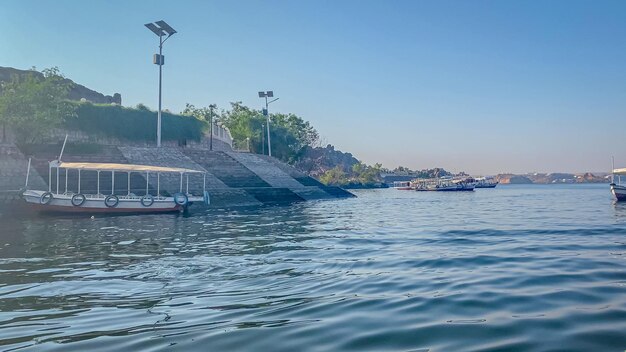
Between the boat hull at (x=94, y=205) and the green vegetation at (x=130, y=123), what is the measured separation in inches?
778

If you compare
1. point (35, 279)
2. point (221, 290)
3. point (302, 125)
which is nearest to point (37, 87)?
point (35, 279)

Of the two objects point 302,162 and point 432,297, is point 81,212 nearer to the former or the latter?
point 432,297

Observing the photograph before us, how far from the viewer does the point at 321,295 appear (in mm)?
6543

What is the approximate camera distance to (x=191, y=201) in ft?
96.2

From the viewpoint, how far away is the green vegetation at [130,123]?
4494cm

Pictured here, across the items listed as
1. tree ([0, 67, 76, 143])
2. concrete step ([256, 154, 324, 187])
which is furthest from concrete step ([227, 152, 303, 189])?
tree ([0, 67, 76, 143])

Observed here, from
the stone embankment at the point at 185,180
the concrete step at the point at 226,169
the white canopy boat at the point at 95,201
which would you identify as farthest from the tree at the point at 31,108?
the concrete step at the point at 226,169

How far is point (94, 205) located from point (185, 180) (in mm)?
11156

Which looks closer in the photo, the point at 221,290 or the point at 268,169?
the point at 221,290

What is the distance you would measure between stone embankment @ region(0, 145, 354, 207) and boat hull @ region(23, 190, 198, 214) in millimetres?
2413

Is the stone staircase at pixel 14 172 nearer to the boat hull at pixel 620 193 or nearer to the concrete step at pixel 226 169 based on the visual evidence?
the concrete step at pixel 226 169

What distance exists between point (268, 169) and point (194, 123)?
13.4m

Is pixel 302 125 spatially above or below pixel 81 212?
above

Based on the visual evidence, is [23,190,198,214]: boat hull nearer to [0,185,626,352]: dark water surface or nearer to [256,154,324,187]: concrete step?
[0,185,626,352]: dark water surface
